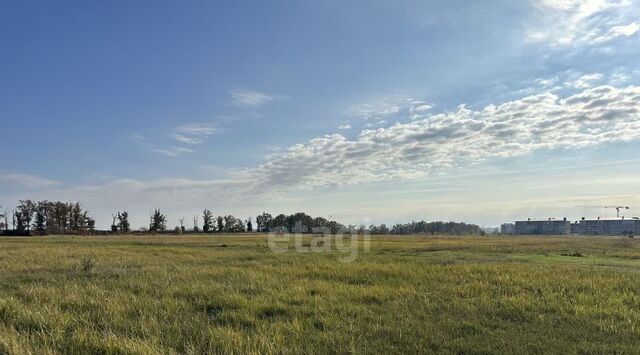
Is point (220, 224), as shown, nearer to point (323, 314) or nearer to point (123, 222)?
point (123, 222)

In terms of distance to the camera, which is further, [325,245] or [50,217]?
[50,217]

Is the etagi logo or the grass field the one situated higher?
the grass field

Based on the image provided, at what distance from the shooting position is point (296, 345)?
7.95 m

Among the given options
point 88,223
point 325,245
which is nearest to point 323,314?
point 325,245

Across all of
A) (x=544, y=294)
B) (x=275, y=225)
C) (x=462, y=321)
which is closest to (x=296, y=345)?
(x=462, y=321)

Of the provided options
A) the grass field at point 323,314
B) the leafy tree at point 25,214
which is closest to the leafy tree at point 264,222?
the leafy tree at point 25,214

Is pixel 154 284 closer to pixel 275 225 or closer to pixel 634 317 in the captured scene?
pixel 634 317

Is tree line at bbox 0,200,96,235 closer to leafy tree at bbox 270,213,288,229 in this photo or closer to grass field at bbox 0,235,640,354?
leafy tree at bbox 270,213,288,229

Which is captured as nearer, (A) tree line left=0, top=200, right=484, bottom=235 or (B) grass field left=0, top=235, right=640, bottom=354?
(B) grass field left=0, top=235, right=640, bottom=354

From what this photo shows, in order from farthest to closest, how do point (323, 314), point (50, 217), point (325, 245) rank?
1. point (50, 217)
2. point (325, 245)
3. point (323, 314)

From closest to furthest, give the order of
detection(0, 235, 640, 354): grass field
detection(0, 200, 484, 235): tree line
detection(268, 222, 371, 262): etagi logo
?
1. detection(0, 235, 640, 354): grass field
2. detection(268, 222, 371, 262): etagi logo
3. detection(0, 200, 484, 235): tree line

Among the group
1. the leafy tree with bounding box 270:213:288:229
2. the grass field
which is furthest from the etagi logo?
the leafy tree with bounding box 270:213:288:229

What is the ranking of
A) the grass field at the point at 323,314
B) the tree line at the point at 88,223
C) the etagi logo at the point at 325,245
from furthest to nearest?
the tree line at the point at 88,223, the etagi logo at the point at 325,245, the grass field at the point at 323,314

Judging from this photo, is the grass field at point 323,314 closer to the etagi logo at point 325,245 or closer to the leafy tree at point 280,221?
the etagi logo at point 325,245
